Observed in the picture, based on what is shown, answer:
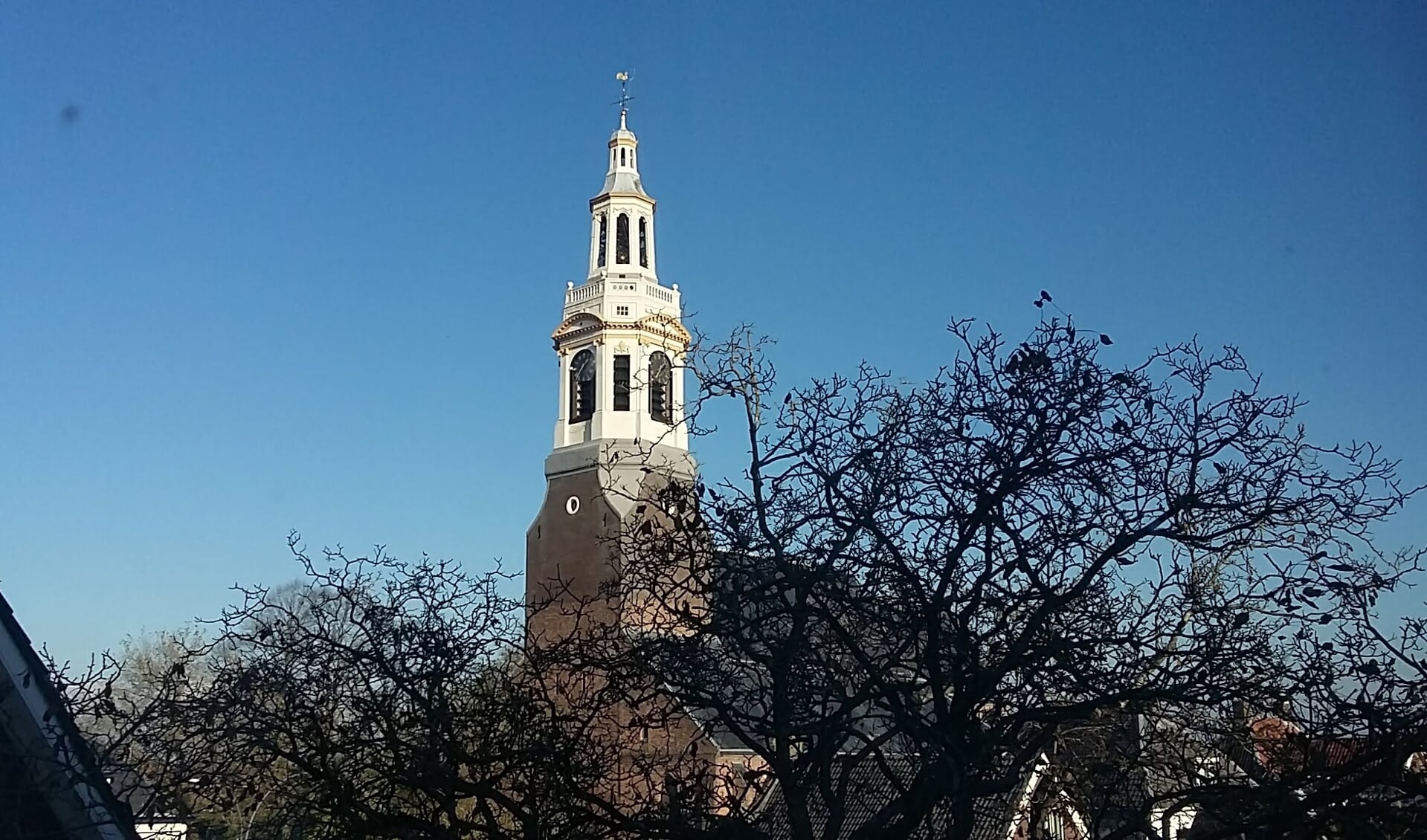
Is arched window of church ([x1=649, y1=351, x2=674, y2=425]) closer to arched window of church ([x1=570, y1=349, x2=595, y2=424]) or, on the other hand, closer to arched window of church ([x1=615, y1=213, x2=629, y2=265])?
arched window of church ([x1=570, y1=349, x2=595, y2=424])

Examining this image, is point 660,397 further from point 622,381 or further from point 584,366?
point 584,366

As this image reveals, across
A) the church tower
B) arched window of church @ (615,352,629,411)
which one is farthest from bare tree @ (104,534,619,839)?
arched window of church @ (615,352,629,411)

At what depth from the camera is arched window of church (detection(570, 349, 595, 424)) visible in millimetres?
46094

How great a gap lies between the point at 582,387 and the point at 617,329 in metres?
2.68

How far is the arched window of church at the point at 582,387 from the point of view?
46.1 metres

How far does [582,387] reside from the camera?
153ft

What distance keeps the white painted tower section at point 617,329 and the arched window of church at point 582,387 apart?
1.0 inches

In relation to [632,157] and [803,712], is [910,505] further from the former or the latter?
[632,157]

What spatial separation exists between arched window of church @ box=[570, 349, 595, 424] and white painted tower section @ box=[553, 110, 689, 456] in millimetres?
26

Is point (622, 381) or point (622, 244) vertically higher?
point (622, 244)

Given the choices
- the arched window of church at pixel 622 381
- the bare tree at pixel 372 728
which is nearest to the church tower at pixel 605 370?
the arched window of church at pixel 622 381

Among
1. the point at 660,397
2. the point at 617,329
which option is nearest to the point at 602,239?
the point at 617,329

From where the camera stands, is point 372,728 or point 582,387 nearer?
point 372,728

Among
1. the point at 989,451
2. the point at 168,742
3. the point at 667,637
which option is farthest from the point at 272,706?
the point at 989,451
